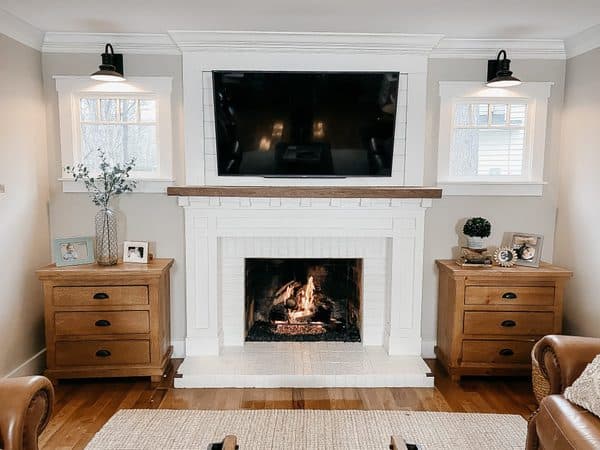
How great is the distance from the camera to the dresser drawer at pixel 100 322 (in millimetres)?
3217

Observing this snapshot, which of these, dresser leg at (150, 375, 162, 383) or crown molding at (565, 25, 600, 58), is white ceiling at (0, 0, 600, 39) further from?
dresser leg at (150, 375, 162, 383)

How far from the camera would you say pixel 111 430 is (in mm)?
2695

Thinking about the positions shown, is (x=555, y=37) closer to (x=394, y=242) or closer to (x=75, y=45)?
(x=394, y=242)

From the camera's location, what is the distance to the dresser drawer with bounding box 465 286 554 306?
3.30m

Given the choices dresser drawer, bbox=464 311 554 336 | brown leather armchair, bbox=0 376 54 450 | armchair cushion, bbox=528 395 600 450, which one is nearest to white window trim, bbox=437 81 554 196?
dresser drawer, bbox=464 311 554 336

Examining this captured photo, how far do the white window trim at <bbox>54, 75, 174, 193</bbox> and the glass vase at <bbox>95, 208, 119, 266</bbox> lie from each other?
306 mm

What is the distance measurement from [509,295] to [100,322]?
282 cm

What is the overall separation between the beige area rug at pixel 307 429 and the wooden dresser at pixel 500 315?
50 centimetres

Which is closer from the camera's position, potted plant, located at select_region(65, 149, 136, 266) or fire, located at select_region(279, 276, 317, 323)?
potted plant, located at select_region(65, 149, 136, 266)

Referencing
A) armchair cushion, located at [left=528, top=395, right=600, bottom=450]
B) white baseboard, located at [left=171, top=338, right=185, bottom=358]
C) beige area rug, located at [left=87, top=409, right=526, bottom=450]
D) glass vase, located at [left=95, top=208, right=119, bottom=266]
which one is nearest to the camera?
armchair cushion, located at [left=528, top=395, right=600, bottom=450]

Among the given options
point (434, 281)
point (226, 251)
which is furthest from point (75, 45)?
point (434, 281)

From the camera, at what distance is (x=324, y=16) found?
2918 mm

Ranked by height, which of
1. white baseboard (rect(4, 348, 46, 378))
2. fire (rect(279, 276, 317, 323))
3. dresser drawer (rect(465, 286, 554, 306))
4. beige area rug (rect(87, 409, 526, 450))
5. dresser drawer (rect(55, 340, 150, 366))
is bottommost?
beige area rug (rect(87, 409, 526, 450))

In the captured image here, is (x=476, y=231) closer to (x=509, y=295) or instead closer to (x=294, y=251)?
(x=509, y=295)
